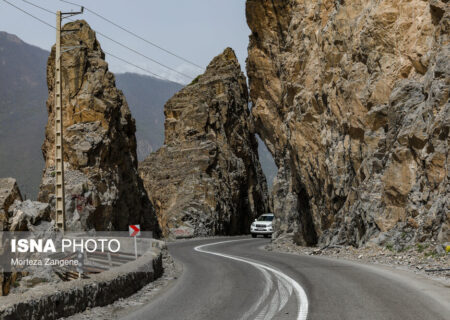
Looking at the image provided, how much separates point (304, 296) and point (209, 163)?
2009 inches

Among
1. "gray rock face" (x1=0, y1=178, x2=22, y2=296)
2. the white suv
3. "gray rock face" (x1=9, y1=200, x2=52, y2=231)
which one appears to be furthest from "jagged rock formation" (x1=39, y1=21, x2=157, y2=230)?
"gray rock face" (x1=0, y1=178, x2=22, y2=296)

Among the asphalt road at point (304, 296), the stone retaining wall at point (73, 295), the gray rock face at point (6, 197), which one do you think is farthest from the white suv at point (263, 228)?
the stone retaining wall at point (73, 295)

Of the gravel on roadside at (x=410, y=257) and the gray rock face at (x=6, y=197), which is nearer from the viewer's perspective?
the gravel on roadside at (x=410, y=257)

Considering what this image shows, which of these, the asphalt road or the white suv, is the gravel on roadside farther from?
the white suv

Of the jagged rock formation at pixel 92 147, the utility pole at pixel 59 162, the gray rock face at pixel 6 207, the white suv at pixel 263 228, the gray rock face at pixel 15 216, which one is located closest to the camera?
the gray rock face at pixel 6 207

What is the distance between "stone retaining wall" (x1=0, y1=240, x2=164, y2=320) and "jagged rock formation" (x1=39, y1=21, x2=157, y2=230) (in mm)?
30392

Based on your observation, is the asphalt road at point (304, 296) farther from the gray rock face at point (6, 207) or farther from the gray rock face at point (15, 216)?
the gray rock face at point (15, 216)

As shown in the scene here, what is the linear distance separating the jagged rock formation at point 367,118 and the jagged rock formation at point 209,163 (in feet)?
64.4

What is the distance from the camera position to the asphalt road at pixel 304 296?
8031mm

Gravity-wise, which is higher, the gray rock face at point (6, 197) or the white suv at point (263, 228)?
the gray rock face at point (6, 197)

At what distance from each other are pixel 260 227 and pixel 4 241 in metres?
29.4

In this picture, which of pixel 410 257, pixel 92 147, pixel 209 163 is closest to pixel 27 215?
pixel 410 257

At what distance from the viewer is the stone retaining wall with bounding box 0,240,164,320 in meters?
6.51

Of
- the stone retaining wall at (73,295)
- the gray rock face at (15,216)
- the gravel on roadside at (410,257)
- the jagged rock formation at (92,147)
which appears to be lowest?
the gravel on roadside at (410,257)
